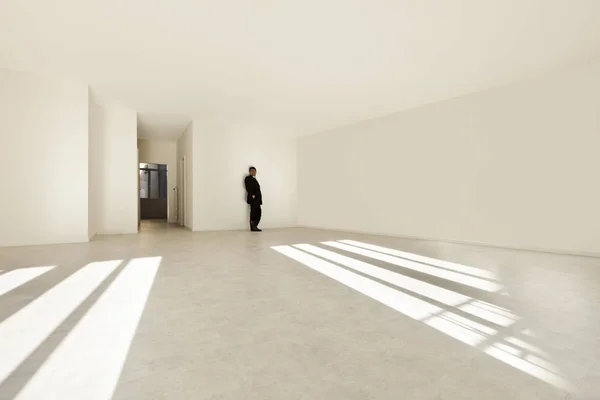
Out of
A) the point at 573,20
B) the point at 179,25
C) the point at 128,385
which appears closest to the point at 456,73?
the point at 573,20

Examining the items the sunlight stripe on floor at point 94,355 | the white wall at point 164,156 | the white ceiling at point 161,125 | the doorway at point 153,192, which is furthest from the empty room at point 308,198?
the doorway at point 153,192

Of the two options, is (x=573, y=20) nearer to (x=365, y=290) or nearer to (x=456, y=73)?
(x=456, y=73)

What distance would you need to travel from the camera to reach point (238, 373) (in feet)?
3.54

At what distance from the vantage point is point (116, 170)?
239 inches

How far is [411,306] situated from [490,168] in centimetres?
390

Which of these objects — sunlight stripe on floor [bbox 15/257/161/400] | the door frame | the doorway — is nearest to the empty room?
sunlight stripe on floor [bbox 15/257/161/400]

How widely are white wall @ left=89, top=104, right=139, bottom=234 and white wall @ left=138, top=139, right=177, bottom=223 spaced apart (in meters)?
3.08

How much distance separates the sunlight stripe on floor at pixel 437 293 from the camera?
1.66 m

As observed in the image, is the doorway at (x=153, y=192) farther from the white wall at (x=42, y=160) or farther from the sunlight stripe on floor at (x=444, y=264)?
the sunlight stripe on floor at (x=444, y=264)

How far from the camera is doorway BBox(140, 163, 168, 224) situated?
11906 mm

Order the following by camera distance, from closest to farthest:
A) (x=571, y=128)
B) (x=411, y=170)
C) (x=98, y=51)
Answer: (x=98, y=51), (x=571, y=128), (x=411, y=170)

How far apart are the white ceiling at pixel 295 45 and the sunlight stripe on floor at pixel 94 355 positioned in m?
2.62

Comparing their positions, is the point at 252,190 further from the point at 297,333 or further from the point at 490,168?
the point at 297,333

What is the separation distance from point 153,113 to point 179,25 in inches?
143
